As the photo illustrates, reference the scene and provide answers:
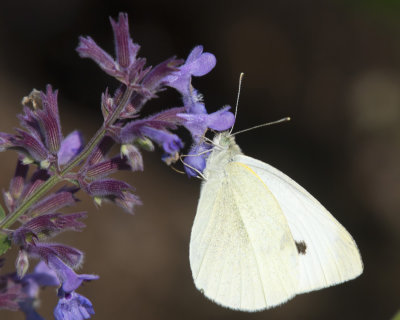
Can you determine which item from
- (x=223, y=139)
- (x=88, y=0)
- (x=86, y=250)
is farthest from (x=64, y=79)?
(x=223, y=139)

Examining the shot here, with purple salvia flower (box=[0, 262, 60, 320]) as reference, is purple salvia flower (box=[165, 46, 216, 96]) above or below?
above

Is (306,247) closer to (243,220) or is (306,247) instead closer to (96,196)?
(243,220)

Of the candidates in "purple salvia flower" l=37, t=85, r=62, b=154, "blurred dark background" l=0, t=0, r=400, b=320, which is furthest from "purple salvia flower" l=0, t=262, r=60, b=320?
"blurred dark background" l=0, t=0, r=400, b=320

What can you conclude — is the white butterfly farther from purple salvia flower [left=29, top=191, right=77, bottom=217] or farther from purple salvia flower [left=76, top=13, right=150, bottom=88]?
purple salvia flower [left=76, top=13, right=150, bottom=88]

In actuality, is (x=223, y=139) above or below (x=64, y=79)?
below

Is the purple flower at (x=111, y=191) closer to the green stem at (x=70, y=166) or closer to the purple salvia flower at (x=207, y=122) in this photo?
the green stem at (x=70, y=166)

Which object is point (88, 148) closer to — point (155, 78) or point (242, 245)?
point (155, 78)
